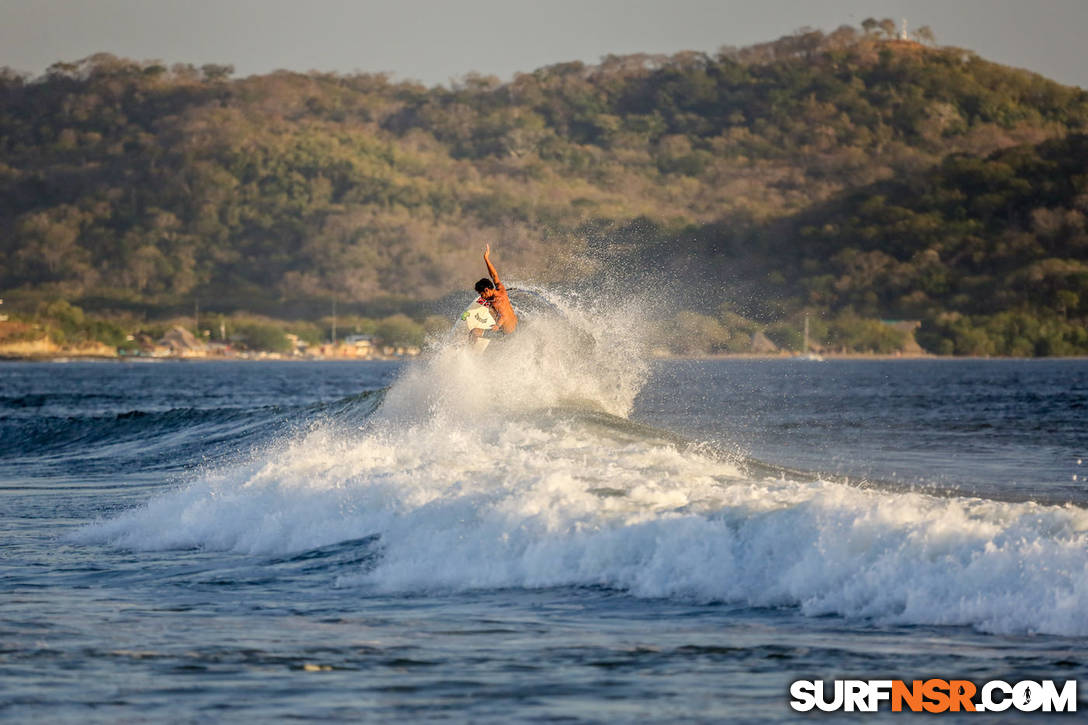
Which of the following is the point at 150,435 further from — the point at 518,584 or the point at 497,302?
the point at 518,584

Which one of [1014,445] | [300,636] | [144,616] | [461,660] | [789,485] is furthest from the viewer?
[1014,445]

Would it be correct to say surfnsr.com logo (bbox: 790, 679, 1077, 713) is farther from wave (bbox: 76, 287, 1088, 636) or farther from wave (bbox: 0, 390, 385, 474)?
wave (bbox: 0, 390, 385, 474)

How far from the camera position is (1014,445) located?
31562mm

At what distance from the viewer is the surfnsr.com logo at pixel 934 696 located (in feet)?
29.9

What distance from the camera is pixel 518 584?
44.1ft

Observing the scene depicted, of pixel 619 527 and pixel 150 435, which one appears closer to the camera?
pixel 619 527

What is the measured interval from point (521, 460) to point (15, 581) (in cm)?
635

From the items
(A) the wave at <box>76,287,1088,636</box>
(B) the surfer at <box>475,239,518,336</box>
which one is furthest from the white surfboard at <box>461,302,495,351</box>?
(A) the wave at <box>76,287,1088,636</box>

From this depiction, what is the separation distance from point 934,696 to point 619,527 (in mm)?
4983

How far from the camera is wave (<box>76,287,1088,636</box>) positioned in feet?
38.1

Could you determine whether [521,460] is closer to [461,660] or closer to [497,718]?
[461,660]

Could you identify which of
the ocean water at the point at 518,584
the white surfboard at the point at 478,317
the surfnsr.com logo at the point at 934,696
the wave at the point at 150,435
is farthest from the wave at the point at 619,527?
the wave at the point at 150,435

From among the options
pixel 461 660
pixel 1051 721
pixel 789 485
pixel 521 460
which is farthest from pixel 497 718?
pixel 521 460

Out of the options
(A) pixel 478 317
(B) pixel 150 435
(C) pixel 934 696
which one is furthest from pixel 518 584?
(B) pixel 150 435
